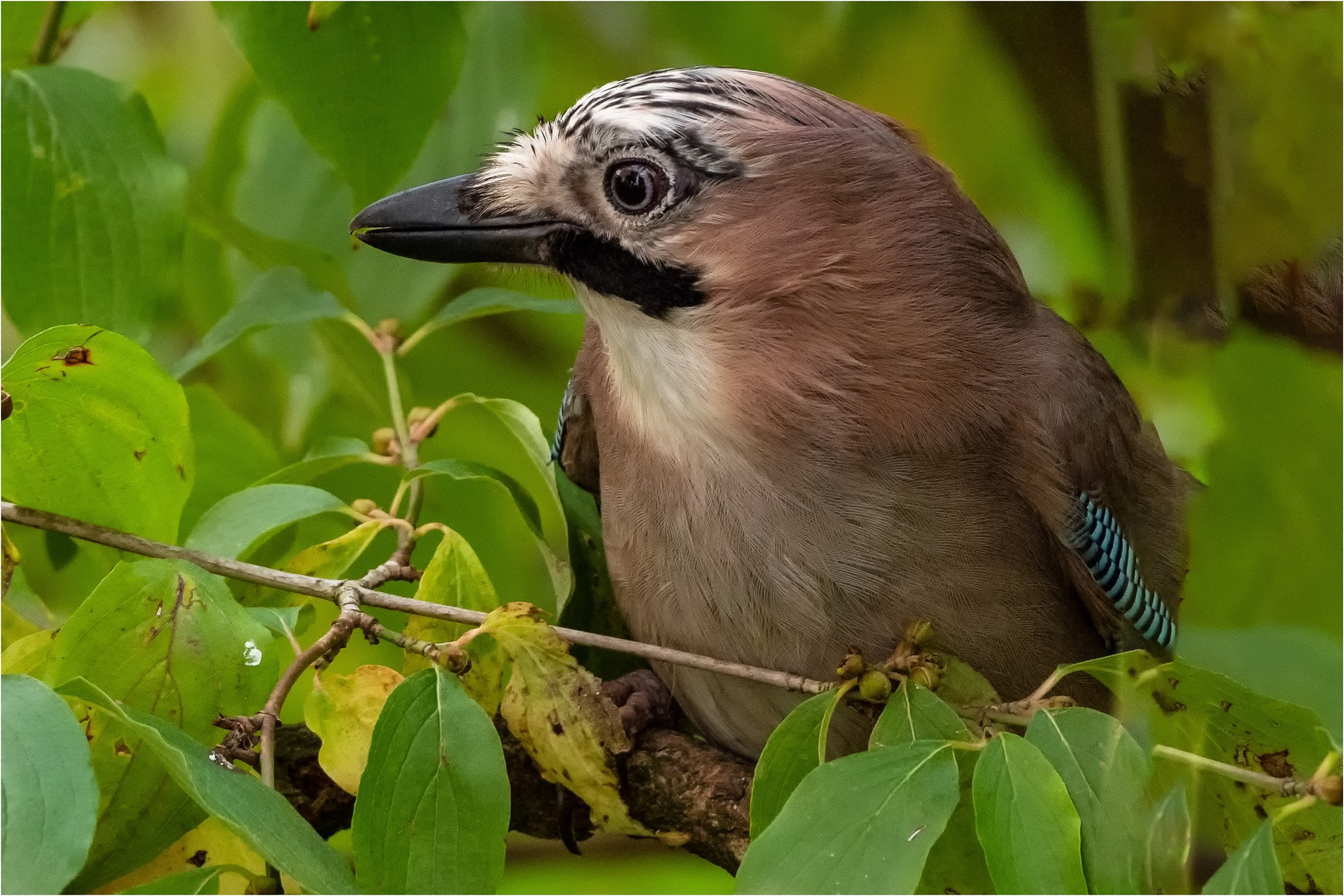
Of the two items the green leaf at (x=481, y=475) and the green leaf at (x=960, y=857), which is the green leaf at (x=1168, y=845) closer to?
the green leaf at (x=960, y=857)

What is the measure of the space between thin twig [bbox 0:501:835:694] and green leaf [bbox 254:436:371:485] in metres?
0.19

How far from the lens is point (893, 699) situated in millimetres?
1006

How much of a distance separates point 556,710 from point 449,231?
20.4 inches

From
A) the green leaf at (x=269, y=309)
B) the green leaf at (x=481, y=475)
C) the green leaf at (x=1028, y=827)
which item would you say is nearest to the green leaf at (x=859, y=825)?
the green leaf at (x=1028, y=827)

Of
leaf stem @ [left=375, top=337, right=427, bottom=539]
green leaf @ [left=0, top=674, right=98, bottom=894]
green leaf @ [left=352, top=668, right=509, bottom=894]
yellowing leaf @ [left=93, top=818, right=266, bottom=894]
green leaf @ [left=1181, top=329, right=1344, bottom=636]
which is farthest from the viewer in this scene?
leaf stem @ [left=375, top=337, right=427, bottom=539]

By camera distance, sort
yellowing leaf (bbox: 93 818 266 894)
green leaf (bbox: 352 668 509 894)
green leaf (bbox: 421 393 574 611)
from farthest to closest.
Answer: green leaf (bbox: 421 393 574 611) < yellowing leaf (bbox: 93 818 266 894) < green leaf (bbox: 352 668 509 894)

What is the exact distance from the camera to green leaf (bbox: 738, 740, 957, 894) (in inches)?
32.9

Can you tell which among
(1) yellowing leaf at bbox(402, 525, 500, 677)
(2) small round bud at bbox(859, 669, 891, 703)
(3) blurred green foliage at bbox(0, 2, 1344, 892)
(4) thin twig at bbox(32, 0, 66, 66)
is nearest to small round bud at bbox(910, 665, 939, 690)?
(2) small round bud at bbox(859, 669, 891, 703)

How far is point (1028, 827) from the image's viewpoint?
0.84 metres

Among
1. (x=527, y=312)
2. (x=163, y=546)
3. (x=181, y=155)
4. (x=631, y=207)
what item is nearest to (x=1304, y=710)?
(x=631, y=207)

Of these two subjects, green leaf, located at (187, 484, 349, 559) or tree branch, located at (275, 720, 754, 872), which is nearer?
green leaf, located at (187, 484, 349, 559)

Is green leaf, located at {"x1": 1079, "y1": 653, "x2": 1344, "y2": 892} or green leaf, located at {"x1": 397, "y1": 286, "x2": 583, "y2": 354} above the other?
green leaf, located at {"x1": 397, "y1": 286, "x2": 583, "y2": 354}

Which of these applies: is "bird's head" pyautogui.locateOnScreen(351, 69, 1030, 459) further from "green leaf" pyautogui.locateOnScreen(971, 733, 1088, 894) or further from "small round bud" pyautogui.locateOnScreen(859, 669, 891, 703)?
"green leaf" pyautogui.locateOnScreen(971, 733, 1088, 894)

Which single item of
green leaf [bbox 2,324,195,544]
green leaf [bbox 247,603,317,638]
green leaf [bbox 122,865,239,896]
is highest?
green leaf [bbox 2,324,195,544]
